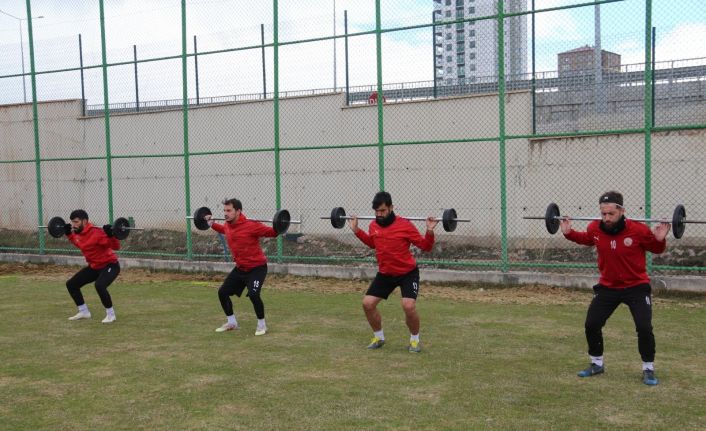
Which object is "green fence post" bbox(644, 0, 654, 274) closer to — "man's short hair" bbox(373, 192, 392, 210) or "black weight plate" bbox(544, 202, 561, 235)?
"black weight plate" bbox(544, 202, 561, 235)

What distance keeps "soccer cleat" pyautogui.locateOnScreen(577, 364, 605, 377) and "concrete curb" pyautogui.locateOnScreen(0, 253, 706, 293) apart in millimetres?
4251

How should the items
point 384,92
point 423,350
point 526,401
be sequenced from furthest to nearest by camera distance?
point 384,92, point 423,350, point 526,401

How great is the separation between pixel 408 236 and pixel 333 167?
7.28 meters

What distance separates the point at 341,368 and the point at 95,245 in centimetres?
410

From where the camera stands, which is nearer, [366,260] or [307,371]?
[307,371]

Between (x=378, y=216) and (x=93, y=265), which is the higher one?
(x=378, y=216)

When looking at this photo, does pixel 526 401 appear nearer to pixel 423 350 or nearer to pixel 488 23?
pixel 423 350

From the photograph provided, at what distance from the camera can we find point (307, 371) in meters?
5.88

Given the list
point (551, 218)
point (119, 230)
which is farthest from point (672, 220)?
point (119, 230)

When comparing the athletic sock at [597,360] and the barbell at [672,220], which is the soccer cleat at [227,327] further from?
the athletic sock at [597,360]

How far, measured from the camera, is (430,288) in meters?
10.5

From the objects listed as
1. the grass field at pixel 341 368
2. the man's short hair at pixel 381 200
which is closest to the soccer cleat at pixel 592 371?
the grass field at pixel 341 368

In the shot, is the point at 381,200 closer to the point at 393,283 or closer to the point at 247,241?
the point at 393,283

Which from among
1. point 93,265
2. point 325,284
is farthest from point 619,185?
point 93,265
